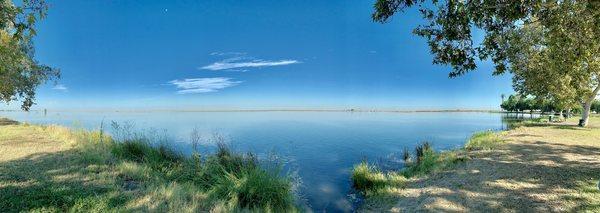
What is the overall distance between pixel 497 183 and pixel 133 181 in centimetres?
1041

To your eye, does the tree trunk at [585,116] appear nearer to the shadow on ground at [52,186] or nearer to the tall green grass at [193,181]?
the tall green grass at [193,181]

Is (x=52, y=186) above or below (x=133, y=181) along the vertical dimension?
above

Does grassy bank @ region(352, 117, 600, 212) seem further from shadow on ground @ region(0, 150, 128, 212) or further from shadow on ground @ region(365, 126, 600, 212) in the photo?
Result: shadow on ground @ region(0, 150, 128, 212)

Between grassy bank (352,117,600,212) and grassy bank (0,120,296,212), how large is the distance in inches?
147

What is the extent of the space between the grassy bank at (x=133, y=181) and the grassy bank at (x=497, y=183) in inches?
147

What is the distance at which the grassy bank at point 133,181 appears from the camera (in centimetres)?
707

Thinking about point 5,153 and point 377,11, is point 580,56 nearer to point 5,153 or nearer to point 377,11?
point 377,11

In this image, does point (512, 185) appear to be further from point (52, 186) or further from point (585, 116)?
point (585, 116)

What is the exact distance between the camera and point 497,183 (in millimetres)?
10117

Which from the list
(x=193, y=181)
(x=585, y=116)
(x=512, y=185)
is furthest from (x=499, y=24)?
(x=585, y=116)

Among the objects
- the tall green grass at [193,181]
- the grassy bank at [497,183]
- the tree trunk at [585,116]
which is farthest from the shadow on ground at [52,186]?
the tree trunk at [585,116]

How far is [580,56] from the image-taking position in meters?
10.0

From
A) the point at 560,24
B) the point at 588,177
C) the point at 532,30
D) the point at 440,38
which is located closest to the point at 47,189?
the point at 440,38

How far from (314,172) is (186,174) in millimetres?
7502
